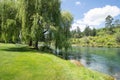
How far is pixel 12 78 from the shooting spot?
12.8 metres

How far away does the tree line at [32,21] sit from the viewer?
30.3 m

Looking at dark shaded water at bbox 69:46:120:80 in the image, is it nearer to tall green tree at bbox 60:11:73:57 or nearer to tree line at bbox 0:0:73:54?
tall green tree at bbox 60:11:73:57

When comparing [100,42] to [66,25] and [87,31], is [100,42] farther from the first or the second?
[66,25]

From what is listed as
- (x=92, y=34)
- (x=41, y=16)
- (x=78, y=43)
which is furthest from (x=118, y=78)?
(x=92, y=34)

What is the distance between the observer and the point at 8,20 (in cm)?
3039

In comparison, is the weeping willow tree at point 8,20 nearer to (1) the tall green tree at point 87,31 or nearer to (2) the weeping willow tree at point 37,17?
(2) the weeping willow tree at point 37,17

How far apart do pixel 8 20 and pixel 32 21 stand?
3.45 metres

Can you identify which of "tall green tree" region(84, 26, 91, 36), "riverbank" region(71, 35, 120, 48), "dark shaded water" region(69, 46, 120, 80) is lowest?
"dark shaded water" region(69, 46, 120, 80)

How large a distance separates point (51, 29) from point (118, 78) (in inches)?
505

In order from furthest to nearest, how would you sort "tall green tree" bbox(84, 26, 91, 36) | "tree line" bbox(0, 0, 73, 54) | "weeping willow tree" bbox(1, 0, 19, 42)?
"tall green tree" bbox(84, 26, 91, 36) → "weeping willow tree" bbox(1, 0, 19, 42) → "tree line" bbox(0, 0, 73, 54)

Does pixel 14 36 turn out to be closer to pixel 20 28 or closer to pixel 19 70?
pixel 20 28

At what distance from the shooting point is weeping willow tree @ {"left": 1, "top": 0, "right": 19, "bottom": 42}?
30533 millimetres

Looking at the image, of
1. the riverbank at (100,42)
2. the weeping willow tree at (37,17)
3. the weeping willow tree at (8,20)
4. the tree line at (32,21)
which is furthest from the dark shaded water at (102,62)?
the riverbank at (100,42)

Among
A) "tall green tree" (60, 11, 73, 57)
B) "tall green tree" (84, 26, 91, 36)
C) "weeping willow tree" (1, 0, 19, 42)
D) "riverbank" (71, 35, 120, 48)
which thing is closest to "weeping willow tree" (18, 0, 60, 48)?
"weeping willow tree" (1, 0, 19, 42)
